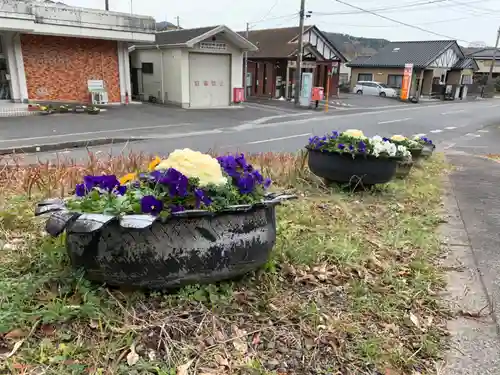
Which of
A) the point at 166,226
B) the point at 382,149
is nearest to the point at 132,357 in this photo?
the point at 166,226

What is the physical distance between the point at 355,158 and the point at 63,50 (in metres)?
17.8

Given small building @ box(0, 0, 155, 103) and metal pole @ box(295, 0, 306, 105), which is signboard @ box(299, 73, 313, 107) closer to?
metal pole @ box(295, 0, 306, 105)

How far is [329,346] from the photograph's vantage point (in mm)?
2424

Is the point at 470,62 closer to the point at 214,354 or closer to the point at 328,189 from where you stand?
the point at 328,189

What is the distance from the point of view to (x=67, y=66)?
19.4m

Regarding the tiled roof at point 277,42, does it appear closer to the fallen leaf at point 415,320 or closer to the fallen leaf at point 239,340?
the fallen leaf at point 415,320

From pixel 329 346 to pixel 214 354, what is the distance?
670mm

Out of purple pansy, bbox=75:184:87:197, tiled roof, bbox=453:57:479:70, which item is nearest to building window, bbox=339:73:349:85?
tiled roof, bbox=453:57:479:70

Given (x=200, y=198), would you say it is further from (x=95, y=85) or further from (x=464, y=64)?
(x=464, y=64)

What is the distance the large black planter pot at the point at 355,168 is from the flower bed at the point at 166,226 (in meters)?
2.84

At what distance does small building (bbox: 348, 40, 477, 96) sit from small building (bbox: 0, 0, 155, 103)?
30.2 m

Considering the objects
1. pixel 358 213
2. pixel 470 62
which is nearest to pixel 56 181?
pixel 358 213

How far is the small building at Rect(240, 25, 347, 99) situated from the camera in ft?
98.5

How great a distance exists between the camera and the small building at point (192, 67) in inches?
872
